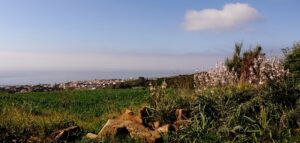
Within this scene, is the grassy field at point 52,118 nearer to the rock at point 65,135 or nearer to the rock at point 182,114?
the rock at point 65,135

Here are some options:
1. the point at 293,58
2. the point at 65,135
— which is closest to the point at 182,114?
the point at 65,135

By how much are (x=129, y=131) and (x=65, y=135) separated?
1411 millimetres

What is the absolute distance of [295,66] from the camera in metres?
24.5

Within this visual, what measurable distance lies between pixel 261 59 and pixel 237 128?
4.53 meters

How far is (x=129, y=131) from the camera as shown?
11164 mm

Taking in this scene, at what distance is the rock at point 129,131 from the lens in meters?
10.6

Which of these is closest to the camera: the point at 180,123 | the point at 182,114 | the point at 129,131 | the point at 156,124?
the point at 129,131

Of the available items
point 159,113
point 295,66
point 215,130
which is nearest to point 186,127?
point 215,130

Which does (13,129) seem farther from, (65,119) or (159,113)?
(159,113)

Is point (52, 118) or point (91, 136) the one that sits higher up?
point (52, 118)

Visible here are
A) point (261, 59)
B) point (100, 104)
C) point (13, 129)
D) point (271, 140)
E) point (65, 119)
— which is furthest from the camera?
point (100, 104)

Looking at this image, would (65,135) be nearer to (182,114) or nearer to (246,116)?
(182,114)

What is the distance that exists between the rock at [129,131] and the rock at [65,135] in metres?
0.76

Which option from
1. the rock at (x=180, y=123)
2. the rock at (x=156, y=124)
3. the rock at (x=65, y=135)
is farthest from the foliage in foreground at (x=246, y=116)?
the rock at (x=65, y=135)
